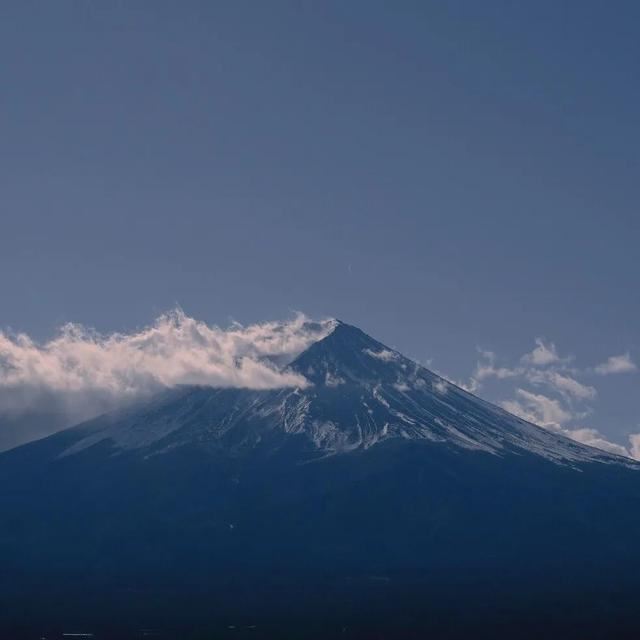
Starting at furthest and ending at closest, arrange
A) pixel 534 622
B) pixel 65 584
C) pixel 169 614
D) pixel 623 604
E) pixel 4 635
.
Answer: pixel 65 584 < pixel 623 604 < pixel 169 614 < pixel 534 622 < pixel 4 635

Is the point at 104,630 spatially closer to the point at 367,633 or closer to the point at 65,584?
the point at 367,633

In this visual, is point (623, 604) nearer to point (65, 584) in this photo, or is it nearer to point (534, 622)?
point (534, 622)

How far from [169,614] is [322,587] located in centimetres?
5359

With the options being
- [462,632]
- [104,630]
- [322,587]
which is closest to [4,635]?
[104,630]

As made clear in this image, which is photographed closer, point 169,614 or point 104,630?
point 104,630

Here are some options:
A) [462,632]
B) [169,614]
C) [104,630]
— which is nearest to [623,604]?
[462,632]

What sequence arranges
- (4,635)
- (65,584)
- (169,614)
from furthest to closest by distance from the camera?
(65,584) < (169,614) < (4,635)

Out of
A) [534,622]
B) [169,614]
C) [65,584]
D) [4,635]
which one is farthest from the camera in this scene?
[65,584]

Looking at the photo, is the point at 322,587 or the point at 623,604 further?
the point at 322,587

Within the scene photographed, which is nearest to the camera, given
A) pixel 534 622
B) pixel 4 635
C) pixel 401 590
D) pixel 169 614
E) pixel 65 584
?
pixel 4 635

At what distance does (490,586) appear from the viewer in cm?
17925

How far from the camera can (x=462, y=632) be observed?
374ft

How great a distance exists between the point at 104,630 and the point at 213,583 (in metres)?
76.4

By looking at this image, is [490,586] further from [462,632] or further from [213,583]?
[462,632]
